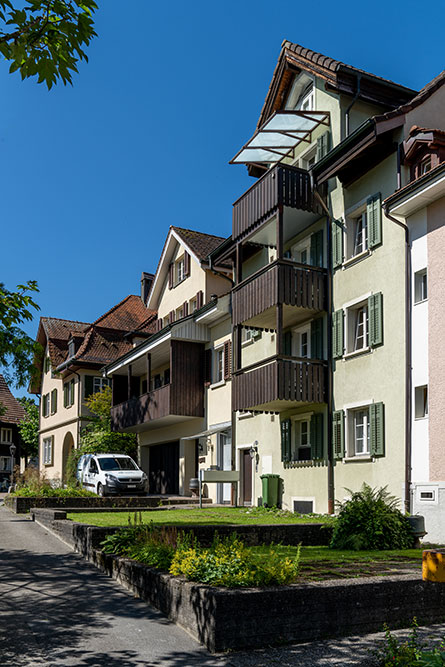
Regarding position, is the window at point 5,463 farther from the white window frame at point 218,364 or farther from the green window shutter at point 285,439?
the green window shutter at point 285,439

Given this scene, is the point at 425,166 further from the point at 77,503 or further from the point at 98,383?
the point at 98,383

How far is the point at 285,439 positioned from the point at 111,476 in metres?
7.69

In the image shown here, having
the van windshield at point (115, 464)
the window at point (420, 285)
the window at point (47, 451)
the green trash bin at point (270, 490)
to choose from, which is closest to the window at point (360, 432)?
the window at point (420, 285)

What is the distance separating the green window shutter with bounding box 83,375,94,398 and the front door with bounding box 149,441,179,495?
288 inches

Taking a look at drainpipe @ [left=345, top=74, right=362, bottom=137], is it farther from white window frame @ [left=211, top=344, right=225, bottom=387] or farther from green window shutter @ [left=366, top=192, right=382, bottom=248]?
white window frame @ [left=211, top=344, right=225, bottom=387]

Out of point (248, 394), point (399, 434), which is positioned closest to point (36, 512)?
point (248, 394)

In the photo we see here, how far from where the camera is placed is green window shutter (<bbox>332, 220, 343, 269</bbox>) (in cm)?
2038

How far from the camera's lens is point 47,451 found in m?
49.7

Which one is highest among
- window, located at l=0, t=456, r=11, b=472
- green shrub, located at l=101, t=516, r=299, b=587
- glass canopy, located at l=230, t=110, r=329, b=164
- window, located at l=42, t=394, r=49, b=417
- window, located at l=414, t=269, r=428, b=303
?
glass canopy, located at l=230, t=110, r=329, b=164

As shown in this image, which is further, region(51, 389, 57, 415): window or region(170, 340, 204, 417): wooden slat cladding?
region(51, 389, 57, 415): window

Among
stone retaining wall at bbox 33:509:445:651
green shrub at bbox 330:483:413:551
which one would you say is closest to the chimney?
green shrub at bbox 330:483:413:551

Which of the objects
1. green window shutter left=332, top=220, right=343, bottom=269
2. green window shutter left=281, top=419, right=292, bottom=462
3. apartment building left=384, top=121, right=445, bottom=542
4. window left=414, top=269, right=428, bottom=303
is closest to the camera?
apartment building left=384, top=121, right=445, bottom=542

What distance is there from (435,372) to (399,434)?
77.5 inches

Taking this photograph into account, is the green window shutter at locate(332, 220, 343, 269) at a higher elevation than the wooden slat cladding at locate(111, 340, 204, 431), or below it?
higher
